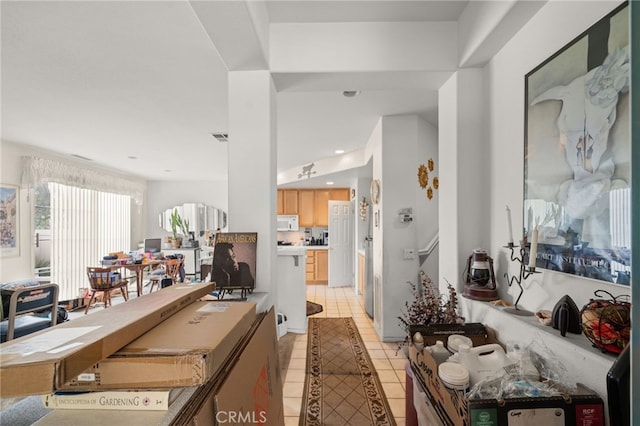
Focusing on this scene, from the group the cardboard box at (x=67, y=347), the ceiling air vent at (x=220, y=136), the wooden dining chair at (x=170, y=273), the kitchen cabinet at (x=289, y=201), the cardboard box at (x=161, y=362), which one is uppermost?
the ceiling air vent at (x=220, y=136)

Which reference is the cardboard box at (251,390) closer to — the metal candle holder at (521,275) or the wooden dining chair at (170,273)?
the metal candle holder at (521,275)

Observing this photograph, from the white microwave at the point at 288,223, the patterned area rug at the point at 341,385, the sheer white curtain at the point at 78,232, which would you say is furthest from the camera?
the white microwave at the point at 288,223

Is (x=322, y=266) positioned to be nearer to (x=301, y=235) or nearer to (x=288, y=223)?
(x=301, y=235)

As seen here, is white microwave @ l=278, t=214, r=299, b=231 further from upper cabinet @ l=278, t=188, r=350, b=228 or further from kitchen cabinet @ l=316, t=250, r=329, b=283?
kitchen cabinet @ l=316, t=250, r=329, b=283

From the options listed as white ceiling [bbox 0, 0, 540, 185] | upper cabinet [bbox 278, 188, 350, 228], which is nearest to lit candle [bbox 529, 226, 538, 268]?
white ceiling [bbox 0, 0, 540, 185]

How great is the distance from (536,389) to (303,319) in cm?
299

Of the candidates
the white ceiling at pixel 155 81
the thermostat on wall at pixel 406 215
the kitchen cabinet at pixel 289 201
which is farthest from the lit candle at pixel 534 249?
the kitchen cabinet at pixel 289 201

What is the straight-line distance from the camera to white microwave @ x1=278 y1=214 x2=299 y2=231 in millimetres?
6910

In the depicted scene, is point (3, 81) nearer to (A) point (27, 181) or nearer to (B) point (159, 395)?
(A) point (27, 181)

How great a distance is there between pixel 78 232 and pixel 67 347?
238 inches

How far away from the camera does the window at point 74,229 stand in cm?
454

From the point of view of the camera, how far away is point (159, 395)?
2.02ft

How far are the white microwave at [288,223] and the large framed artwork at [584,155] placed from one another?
5.74 metres

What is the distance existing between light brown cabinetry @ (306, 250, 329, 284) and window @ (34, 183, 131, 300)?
13.8ft
